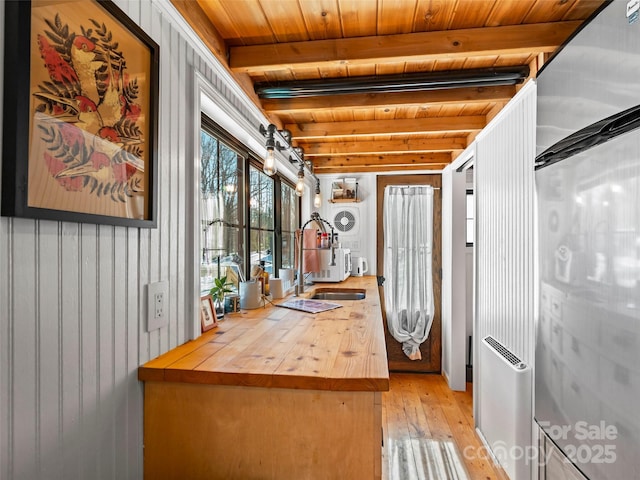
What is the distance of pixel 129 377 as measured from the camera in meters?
1.03

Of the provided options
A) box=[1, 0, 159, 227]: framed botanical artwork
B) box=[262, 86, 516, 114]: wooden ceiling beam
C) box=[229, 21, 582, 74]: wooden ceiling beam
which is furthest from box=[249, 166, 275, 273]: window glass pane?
box=[1, 0, 159, 227]: framed botanical artwork

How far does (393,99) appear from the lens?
203cm

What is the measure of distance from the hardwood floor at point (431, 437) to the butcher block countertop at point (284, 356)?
1.16 metres

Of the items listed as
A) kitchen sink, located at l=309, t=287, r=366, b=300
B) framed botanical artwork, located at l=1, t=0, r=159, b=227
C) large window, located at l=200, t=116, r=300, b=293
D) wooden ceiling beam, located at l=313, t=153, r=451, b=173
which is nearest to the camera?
framed botanical artwork, located at l=1, t=0, r=159, b=227

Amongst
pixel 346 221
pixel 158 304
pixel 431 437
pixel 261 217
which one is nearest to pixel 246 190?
pixel 261 217

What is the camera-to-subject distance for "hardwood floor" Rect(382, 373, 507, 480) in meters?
2.17

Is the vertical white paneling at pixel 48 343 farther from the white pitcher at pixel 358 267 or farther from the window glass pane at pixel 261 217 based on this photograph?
the white pitcher at pixel 358 267

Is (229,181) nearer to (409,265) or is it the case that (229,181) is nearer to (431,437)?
(431,437)

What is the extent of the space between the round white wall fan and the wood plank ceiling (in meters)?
2.08

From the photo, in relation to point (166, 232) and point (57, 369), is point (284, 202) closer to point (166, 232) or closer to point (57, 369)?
point (166, 232)

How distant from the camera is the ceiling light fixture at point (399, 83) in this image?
176 centimetres

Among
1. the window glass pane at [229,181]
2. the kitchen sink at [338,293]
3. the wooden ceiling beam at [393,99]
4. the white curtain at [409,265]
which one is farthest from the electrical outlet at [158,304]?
the white curtain at [409,265]

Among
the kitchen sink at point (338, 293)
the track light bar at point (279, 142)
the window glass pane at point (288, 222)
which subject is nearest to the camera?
the track light bar at point (279, 142)

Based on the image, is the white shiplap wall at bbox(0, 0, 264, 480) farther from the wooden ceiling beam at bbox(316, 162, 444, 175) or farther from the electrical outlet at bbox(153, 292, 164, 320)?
the wooden ceiling beam at bbox(316, 162, 444, 175)
